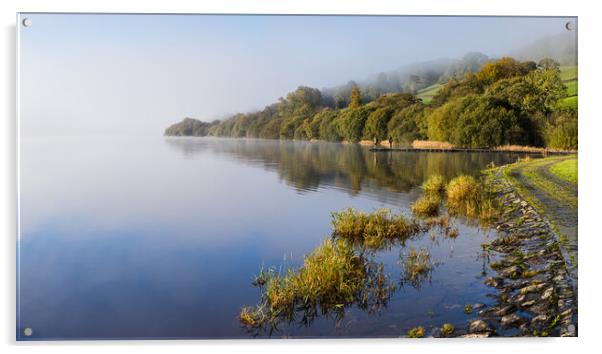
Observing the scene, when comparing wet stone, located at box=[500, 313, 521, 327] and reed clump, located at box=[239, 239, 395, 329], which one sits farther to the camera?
reed clump, located at box=[239, 239, 395, 329]

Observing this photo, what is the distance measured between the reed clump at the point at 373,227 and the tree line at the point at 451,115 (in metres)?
1.20

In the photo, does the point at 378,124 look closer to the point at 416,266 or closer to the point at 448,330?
the point at 416,266

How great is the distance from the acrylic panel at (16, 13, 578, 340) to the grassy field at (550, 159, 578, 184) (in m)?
0.02

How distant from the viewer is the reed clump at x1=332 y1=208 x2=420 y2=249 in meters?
5.70

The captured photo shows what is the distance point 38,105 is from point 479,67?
517 centimetres

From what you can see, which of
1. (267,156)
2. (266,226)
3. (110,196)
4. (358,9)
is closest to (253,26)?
(358,9)

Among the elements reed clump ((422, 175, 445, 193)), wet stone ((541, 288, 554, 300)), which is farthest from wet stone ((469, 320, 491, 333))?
reed clump ((422, 175, 445, 193))

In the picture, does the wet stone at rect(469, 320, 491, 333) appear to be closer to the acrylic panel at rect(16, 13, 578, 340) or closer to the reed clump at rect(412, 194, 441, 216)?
the acrylic panel at rect(16, 13, 578, 340)

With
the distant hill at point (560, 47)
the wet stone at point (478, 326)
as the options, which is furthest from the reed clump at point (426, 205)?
the distant hill at point (560, 47)

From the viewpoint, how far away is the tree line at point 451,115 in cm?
557

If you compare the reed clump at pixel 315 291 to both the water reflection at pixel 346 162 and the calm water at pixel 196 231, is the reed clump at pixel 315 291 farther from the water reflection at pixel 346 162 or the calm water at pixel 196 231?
the water reflection at pixel 346 162

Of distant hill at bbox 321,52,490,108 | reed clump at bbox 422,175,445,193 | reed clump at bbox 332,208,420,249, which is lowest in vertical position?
reed clump at bbox 332,208,420,249

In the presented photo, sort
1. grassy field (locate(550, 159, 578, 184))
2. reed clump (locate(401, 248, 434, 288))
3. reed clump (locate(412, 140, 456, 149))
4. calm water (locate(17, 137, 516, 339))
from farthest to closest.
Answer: reed clump (locate(412, 140, 456, 149))
grassy field (locate(550, 159, 578, 184))
reed clump (locate(401, 248, 434, 288))
calm water (locate(17, 137, 516, 339))

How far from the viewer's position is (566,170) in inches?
214
